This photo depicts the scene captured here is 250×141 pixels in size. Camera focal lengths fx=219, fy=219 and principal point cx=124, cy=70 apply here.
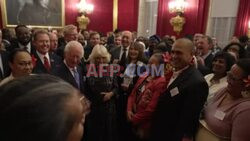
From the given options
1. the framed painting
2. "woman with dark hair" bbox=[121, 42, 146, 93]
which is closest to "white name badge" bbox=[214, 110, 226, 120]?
"woman with dark hair" bbox=[121, 42, 146, 93]

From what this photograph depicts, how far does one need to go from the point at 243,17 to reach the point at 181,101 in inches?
240

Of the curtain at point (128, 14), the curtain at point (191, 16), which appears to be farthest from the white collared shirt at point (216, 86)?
the curtain at point (128, 14)

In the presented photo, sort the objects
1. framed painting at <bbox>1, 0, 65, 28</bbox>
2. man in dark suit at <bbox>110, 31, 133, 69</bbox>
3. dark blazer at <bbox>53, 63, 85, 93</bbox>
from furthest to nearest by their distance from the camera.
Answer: framed painting at <bbox>1, 0, 65, 28</bbox>
man in dark suit at <bbox>110, 31, 133, 69</bbox>
dark blazer at <bbox>53, 63, 85, 93</bbox>

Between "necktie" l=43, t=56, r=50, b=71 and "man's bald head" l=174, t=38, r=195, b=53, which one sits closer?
"man's bald head" l=174, t=38, r=195, b=53

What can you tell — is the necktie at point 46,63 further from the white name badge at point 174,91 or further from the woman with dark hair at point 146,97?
the white name badge at point 174,91

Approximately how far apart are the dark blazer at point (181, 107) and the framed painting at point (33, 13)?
8392 millimetres

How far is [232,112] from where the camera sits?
1962 mm

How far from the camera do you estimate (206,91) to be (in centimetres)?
224

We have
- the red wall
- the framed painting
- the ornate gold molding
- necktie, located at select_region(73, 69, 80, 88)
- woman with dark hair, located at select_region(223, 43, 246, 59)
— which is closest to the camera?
necktie, located at select_region(73, 69, 80, 88)

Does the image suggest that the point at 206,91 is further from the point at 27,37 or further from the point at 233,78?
the point at 27,37

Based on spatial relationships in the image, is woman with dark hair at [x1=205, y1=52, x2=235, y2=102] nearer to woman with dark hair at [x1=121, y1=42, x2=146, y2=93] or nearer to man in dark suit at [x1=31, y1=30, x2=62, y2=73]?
woman with dark hair at [x1=121, y1=42, x2=146, y2=93]

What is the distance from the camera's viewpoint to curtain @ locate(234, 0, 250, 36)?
6943 mm

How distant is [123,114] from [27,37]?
234 centimetres

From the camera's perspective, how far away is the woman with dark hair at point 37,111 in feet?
1.94
